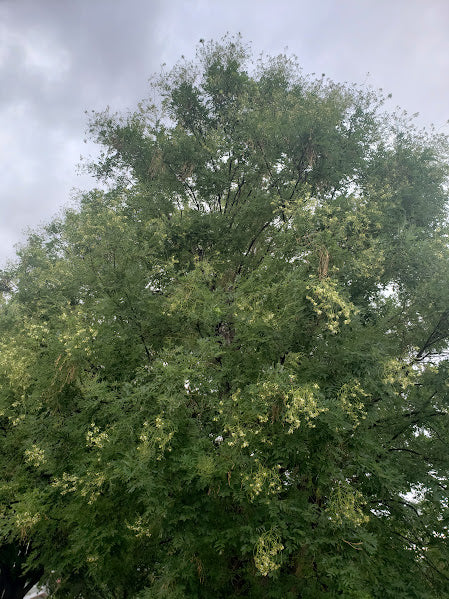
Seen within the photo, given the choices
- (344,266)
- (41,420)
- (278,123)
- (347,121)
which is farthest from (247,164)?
(41,420)

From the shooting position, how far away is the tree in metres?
6.95

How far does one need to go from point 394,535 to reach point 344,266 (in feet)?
21.9

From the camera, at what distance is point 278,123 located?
12.2 meters

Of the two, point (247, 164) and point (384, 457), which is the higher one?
point (247, 164)

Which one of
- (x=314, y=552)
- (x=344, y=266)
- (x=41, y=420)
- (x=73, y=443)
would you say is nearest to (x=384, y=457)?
(x=314, y=552)

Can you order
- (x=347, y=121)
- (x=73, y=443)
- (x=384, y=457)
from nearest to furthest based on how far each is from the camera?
(x=384, y=457)
(x=73, y=443)
(x=347, y=121)

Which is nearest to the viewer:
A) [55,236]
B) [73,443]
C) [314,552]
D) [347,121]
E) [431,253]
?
[314,552]

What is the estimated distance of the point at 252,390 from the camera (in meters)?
6.60

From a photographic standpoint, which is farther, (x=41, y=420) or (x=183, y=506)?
(x=41, y=420)

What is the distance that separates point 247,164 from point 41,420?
35.4 feet

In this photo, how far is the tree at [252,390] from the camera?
695 cm

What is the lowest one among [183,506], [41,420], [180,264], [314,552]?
[314,552]

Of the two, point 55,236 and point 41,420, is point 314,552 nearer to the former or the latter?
point 41,420

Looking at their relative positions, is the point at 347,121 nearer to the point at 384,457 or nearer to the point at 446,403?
the point at 446,403
